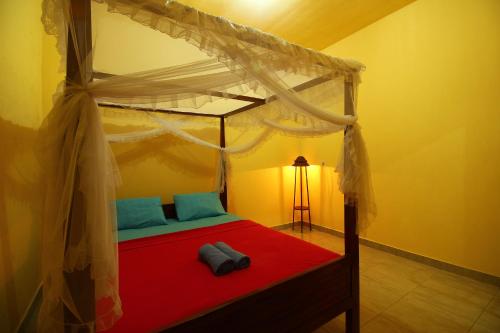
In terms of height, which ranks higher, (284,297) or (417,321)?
(284,297)

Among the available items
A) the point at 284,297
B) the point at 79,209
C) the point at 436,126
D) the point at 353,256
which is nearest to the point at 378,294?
the point at 353,256

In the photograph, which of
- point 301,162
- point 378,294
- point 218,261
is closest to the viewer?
point 218,261

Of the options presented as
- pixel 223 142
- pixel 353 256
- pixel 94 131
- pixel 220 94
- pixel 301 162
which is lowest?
pixel 353 256

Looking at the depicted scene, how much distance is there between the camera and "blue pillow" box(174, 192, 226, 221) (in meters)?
2.86

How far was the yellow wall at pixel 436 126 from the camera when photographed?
217 cm

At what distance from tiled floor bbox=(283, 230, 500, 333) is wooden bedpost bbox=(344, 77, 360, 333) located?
148 mm

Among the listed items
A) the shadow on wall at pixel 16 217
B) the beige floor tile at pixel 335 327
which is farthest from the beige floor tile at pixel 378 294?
the shadow on wall at pixel 16 217

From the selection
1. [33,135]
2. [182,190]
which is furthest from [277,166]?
[33,135]

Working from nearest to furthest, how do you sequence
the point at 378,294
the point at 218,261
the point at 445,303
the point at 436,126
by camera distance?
1. the point at 218,261
2. the point at 445,303
3. the point at 378,294
4. the point at 436,126

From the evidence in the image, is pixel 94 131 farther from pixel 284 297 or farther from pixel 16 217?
pixel 284 297

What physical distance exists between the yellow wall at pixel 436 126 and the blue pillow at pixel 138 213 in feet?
8.88

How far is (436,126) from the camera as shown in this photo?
248 centimetres

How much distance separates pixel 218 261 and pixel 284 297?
461 millimetres

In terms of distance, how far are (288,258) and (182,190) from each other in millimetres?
1975
